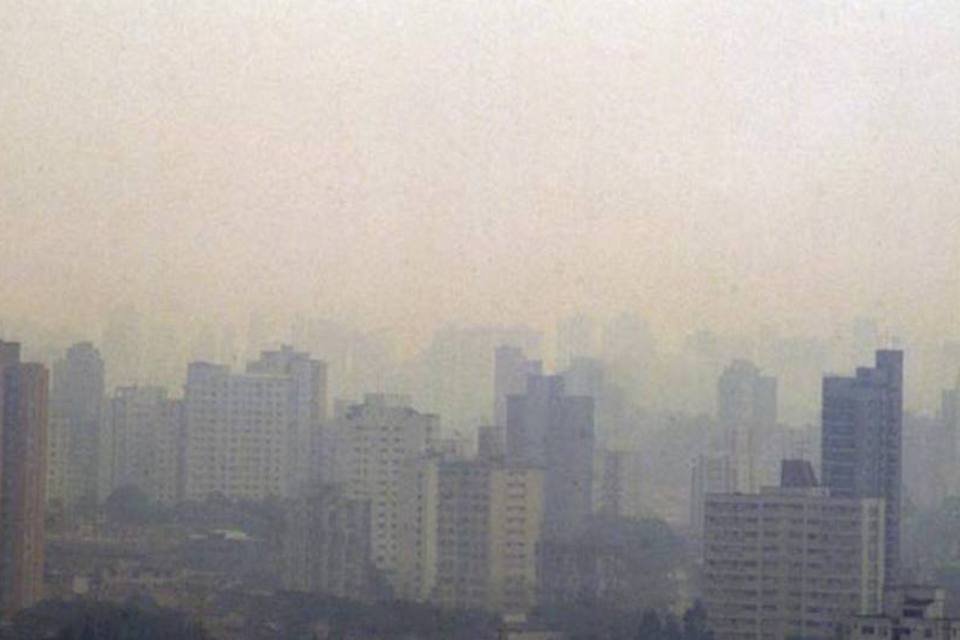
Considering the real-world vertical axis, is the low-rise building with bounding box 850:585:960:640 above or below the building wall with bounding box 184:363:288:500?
below

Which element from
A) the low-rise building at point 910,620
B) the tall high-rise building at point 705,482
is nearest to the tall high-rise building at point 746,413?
the tall high-rise building at point 705,482

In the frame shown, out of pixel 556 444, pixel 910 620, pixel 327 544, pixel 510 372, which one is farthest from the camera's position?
pixel 327 544

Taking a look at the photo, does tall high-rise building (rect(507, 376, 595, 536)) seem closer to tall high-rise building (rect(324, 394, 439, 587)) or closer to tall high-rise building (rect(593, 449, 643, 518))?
tall high-rise building (rect(593, 449, 643, 518))

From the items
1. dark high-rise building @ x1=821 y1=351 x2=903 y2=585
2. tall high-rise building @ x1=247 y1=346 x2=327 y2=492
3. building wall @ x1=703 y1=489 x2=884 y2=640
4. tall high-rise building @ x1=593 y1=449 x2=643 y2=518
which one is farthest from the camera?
tall high-rise building @ x1=593 y1=449 x2=643 y2=518

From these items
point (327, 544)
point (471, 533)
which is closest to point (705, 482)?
point (471, 533)

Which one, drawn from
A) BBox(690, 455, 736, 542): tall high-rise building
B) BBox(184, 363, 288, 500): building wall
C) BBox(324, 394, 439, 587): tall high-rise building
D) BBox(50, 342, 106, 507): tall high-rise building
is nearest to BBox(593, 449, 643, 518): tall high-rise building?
BBox(690, 455, 736, 542): tall high-rise building

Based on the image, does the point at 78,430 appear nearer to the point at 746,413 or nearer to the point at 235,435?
the point at 235,435
